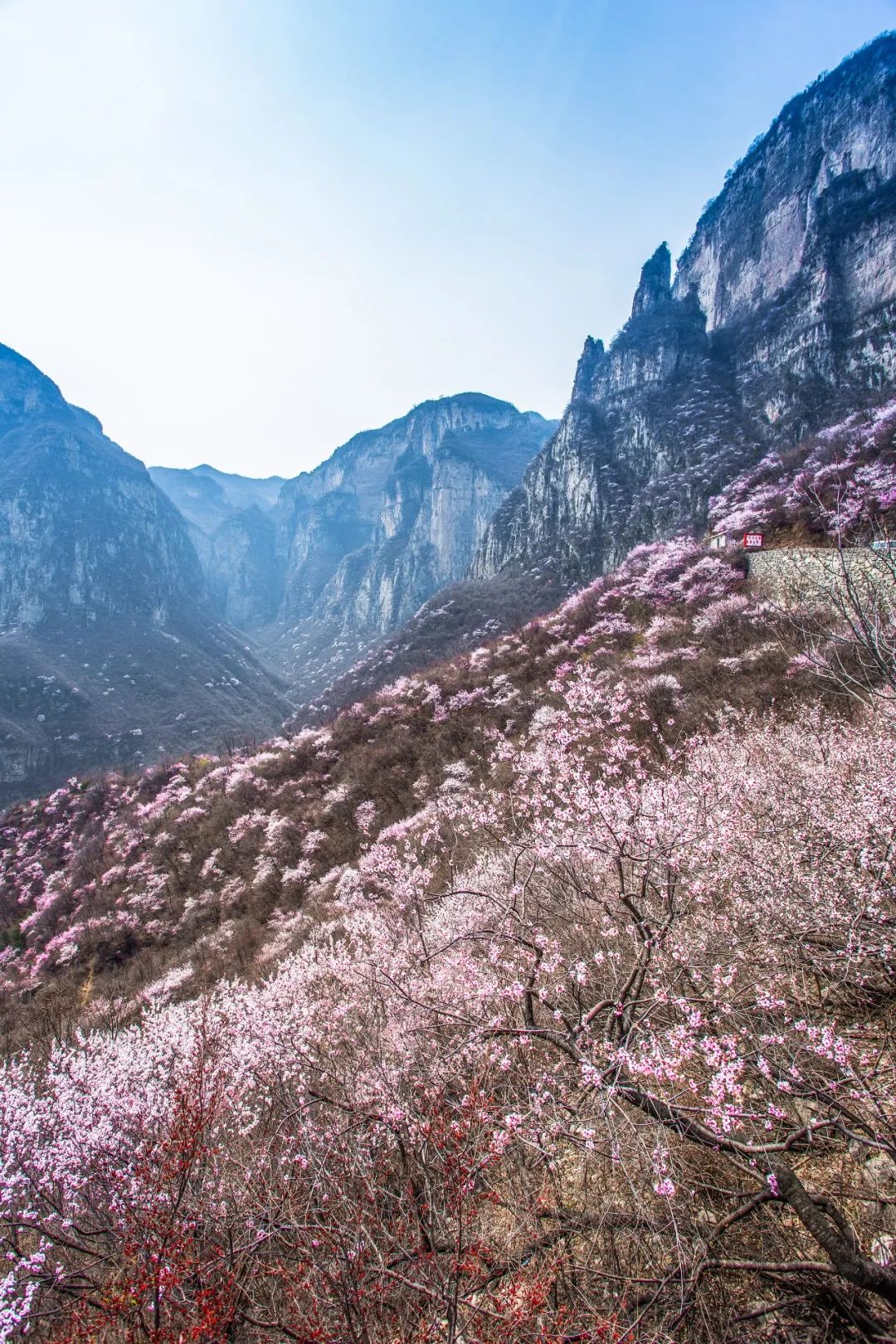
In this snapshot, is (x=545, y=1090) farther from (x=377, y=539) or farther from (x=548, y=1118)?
(x=377, y=539)

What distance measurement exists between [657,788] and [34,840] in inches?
1448

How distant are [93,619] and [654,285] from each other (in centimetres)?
12980

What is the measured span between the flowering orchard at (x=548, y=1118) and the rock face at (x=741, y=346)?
49.9 m

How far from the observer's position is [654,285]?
310ft

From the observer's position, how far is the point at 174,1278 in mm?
2572

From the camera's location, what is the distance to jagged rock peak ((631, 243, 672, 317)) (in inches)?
3693

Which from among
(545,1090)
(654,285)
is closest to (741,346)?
(654,285)

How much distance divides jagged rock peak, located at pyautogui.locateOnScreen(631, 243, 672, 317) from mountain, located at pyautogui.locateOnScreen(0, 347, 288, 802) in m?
102

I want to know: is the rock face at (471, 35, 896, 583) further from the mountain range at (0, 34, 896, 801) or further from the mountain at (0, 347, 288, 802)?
the mountain at (0, 347, 288, 802)

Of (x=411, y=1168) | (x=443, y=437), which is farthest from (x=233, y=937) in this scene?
(x=443, y=437)

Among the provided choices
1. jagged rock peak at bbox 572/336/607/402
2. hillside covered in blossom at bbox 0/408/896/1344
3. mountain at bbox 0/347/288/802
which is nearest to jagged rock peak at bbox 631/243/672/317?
jagged rock peak at bbox 572/336/607/402

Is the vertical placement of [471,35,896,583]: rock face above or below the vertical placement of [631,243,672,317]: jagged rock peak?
below

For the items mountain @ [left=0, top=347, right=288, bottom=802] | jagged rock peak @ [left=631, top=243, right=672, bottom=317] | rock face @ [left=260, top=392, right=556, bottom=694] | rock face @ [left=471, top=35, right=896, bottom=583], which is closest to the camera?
rock face @ [left=471, top=35, right=896, bottom=583]

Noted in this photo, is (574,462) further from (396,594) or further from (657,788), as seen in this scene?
(657,788)
